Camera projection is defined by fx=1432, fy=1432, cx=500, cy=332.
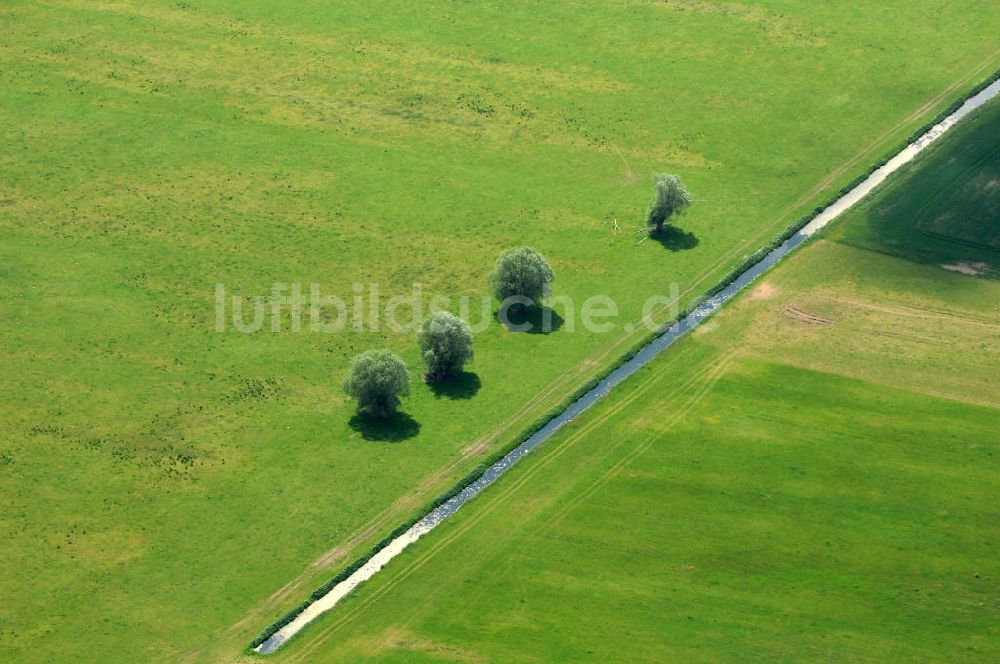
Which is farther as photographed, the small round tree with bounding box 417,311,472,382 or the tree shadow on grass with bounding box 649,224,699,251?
the tree shadow on grass with bounding box 649,224,699,251

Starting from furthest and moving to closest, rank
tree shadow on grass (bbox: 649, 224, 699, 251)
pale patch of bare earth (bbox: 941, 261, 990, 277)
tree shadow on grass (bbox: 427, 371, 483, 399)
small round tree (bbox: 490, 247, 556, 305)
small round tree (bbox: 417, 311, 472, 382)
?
tree shadow on grass (bbox: 649, 224, 699, 251), pale patch of bare earth (bbox: 941, 261, 990, 277), small round tree (bbox: 490, 247, 556, 305), tree shadow on grass (bbox: 427, 371, 483, 399), small round tree (bbox: 417, 311, 472, 382)

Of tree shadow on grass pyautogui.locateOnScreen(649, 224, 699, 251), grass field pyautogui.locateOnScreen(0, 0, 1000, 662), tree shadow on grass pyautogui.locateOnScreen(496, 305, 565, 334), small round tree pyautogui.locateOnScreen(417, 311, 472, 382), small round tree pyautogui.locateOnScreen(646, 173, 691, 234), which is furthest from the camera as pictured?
tree shadow on grass pyautogui.locateOnScreen(649, 224, 699, 251)

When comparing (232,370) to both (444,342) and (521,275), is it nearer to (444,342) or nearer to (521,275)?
(444,342)

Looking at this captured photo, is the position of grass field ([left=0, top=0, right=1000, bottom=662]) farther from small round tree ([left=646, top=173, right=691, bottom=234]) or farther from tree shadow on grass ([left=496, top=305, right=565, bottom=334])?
small round tree ([left=646, top=173, right=691, bottom=234])

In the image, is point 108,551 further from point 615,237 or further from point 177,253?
point 615,237

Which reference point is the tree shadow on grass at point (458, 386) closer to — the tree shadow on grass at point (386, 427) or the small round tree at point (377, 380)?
the tree shadow on grass at point (386, 427)

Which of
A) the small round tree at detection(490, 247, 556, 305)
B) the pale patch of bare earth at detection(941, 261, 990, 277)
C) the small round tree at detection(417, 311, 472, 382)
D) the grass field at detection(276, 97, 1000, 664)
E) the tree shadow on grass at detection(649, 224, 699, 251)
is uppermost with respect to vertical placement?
the tree shadow on grass at detection(649, 224, 699, 251)

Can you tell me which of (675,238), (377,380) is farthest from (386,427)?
(675,238)

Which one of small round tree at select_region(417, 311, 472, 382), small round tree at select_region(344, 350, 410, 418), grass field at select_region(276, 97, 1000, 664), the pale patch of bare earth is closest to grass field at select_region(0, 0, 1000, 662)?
the pale patch of bare earth
